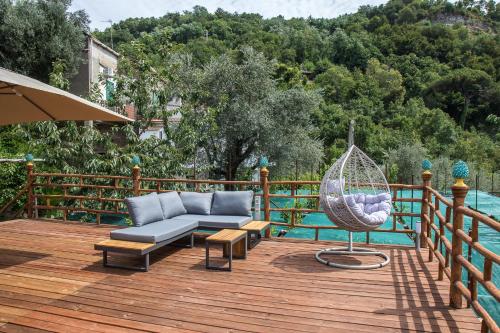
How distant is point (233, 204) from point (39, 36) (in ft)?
37.4

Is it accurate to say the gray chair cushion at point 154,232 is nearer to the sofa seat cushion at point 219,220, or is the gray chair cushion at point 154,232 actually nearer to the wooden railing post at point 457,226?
the sofa seat cushion at point 219,220

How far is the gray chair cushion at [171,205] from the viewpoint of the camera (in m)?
5.79

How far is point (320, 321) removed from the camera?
3.27 metres

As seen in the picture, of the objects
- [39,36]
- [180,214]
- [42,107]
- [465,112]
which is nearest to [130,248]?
[180,214]

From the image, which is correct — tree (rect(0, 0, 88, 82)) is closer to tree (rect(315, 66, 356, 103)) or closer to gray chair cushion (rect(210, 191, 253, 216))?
gray chair cushion (rect(210, 191, 253, 216))

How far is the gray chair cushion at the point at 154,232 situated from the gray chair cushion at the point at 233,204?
687 millimetres

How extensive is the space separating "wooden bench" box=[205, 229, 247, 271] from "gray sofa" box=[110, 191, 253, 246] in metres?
0.39

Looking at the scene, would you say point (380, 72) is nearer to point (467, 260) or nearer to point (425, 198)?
point (425, 198)

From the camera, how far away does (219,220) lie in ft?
18.7

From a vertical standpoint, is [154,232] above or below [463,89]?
below

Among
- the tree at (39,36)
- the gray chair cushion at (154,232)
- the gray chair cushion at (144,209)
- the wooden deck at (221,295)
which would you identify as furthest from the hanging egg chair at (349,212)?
the tree at (39,36)

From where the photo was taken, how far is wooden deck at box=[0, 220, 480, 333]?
10.6 ft

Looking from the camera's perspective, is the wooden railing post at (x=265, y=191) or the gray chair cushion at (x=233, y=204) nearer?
the gray chair cushion at (x=233, y=204)

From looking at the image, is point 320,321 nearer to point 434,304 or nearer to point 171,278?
point 434,304
